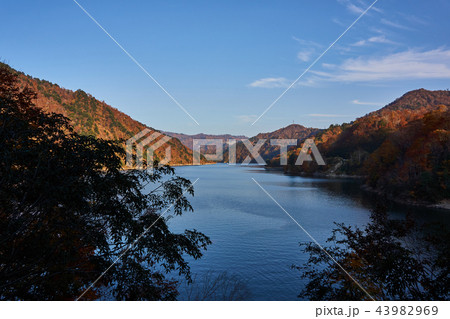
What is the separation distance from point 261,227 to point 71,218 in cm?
3245

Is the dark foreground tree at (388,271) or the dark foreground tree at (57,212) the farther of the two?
the dark foreground tree at (388,271)

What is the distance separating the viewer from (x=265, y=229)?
41.5 m

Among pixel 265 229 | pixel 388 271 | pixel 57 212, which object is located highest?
pixel 57 212

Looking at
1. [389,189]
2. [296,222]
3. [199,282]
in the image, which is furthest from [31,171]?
[389,189]

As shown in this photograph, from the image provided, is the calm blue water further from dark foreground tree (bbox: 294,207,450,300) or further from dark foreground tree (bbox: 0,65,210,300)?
dark foreground tree (bbox: 0,65,210,300)

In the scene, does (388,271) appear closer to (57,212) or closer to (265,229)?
(57,212)

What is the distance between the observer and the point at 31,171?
11.6 meters

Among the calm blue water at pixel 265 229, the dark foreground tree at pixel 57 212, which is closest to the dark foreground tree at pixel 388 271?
the calm blue water at pixel 265 229

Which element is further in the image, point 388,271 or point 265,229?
point 265,229

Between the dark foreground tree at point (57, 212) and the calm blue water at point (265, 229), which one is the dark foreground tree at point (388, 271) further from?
the dark foreground tree at point (57, 212)

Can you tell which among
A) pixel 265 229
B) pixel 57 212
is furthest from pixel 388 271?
pixel 265 229

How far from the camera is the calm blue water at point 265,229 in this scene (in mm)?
25578
